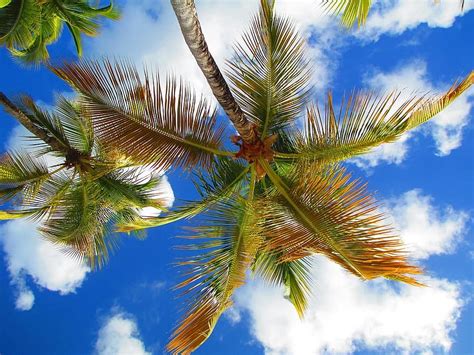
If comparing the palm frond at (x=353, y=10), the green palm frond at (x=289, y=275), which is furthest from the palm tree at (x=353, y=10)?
the green palm frond at (x=289, y=275)

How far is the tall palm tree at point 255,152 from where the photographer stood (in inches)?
263

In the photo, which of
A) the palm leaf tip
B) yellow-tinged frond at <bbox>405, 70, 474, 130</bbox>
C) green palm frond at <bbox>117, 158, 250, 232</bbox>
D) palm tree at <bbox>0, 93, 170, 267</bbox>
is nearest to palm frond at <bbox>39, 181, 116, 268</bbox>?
palm tree at <bbox>0, 93, 170, 267</bbox>

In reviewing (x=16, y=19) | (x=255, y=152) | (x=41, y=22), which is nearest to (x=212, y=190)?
(x=255, y=152)

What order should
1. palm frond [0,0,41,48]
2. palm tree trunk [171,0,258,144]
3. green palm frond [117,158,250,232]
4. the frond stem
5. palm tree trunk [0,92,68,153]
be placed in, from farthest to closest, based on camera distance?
palm frond [0,0,41,48]
palm tree trunk [0,92,68,153]
green palm frond [117,158,250,232]
the frond stem
palm tree trunk [171,0,258,144]

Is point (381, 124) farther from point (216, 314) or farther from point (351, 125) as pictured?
point (216, 314)

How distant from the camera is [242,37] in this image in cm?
730

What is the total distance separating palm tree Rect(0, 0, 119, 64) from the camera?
1105 cm

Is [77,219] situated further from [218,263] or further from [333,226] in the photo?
[333,226]

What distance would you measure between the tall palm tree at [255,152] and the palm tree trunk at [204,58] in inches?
0.7

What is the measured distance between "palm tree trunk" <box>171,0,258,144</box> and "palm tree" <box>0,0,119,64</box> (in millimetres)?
3532

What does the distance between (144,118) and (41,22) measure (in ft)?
26.0

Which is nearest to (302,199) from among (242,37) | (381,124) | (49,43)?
(381,124)

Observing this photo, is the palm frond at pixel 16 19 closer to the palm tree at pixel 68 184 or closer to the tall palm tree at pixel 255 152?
the palm tree at pixel 68 184

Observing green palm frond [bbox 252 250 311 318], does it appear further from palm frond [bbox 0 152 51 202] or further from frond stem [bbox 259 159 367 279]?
palm frond [bbox 0 152 51 202]
